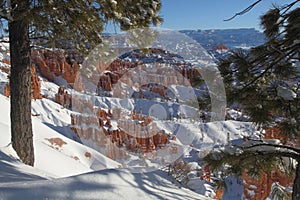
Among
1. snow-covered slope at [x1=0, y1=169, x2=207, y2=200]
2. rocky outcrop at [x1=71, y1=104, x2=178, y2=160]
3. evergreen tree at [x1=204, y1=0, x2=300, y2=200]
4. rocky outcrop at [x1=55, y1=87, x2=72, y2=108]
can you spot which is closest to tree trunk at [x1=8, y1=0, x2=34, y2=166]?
snow-covered slope at [x1=0, y1=169, x2=207, y2=200]

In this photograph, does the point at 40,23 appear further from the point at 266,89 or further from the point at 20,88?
the point at 266,89

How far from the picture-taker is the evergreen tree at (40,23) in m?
3.75

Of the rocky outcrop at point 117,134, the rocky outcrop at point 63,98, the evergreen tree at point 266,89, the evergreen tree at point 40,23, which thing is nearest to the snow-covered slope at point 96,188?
the evergreen tree at point 266,89

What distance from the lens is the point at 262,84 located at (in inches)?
160

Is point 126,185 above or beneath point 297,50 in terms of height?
beneath

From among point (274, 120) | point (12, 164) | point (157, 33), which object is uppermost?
point (157, 33)

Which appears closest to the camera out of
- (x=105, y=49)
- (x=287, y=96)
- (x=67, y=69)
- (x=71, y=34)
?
(x=287, y=96)

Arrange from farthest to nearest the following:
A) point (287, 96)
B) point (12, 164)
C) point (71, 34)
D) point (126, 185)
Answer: point (71, 34), point (12, 164), point (287, 96), point (126, 185)

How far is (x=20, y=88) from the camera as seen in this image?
453 cm

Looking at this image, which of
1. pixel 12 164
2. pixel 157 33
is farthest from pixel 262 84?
pixel 12 164

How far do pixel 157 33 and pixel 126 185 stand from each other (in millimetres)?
3284

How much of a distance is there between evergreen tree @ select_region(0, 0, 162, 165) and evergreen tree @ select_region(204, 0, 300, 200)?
5.31ft

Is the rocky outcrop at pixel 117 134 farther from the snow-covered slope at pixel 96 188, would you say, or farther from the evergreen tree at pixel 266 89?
the snow-covered slope at pixel 96 188

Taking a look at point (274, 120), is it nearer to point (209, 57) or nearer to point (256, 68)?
point (256, 68)
